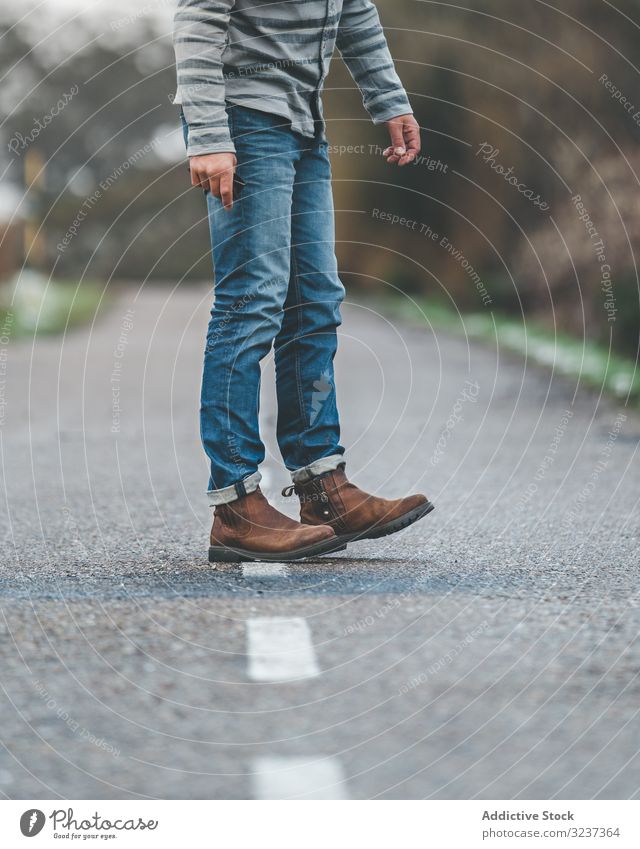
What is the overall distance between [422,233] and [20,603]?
61.1ft

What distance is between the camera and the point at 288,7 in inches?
148

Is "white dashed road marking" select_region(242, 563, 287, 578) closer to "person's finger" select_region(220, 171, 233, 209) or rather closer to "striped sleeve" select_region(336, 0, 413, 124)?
"person's finger" select_region(220, 171, 233, 209)

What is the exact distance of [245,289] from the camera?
3691 millimetres

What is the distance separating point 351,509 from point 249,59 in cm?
123

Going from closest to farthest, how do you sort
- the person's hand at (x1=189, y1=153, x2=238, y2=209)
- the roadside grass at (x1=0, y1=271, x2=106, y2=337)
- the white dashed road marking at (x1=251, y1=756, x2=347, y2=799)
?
the white dashed road marking at (x1=251, y1=756, x2=347, y2=799), the person's hand at (x1=189, y1=153, x2=238, y2=209), the roadside grass at (x1=0, y1=271, x2=106, y2=337)

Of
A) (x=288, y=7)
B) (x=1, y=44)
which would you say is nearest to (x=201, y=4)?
(x=288, y=7)

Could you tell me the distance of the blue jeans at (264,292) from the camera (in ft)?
12.1

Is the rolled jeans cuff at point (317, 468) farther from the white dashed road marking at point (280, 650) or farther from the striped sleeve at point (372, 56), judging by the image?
the striped sleeve at point (372, 56)

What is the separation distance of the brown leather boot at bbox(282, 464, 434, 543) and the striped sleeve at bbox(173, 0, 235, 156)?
959 mm

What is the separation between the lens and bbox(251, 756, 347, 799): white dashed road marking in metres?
2.25

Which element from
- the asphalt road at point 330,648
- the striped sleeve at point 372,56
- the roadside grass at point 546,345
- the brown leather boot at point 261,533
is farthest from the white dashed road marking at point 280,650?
the roadside grass at point 546,345

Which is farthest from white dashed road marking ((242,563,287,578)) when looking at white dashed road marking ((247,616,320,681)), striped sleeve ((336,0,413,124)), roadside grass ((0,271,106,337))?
roadside grass ((0,271,106,337))

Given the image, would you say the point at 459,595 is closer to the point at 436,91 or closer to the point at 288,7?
the point at 288,7
